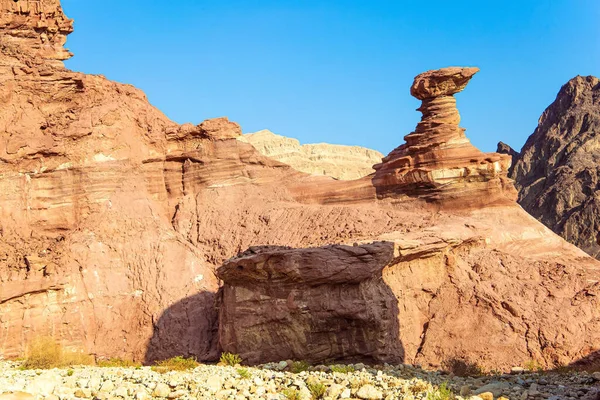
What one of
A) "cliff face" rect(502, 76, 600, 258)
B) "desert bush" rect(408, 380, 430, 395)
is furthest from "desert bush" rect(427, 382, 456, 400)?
"cliff face" rect(502, 76, 600, 258)

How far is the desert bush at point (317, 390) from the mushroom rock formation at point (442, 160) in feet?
49.3

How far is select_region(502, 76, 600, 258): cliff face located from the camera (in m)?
51.6

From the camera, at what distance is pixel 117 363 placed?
20.5 meters

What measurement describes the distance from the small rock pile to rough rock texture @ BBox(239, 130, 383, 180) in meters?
40.1

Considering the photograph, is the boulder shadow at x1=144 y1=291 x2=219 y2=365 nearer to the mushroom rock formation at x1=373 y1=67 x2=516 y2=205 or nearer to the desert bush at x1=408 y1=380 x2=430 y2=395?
the mushroom rock formation at x1=373 y1=67 x2=516 y2=205

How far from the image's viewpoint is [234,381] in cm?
1416

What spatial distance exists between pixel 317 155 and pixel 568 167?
2315cm

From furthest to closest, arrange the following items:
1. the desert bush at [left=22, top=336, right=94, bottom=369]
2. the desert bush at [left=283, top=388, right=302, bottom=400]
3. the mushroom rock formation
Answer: the mushroom rock formation, the desert bush at [left=22, top=336, right=94, bottom=369], the desert bush at [left=283, top=388, right=302, bottom=400]

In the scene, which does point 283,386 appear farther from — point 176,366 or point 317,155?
point 317,155

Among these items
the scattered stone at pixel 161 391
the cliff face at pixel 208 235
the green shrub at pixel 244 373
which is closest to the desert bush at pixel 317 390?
the green shrub at pixel 244 373

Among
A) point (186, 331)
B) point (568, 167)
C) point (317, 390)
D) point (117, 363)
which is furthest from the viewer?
point (568, 167)

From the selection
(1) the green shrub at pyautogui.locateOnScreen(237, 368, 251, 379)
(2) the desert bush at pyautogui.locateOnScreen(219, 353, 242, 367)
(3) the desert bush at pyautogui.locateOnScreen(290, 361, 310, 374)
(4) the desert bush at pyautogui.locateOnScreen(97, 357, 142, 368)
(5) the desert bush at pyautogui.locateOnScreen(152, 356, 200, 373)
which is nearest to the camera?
(1) the green shrub at pyautogui.locateOnScreen(237, 368, 251, 379)

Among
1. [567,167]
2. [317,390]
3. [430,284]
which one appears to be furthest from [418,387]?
[567,167]

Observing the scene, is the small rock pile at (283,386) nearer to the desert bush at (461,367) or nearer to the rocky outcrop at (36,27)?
the desert bush at (461,367)
